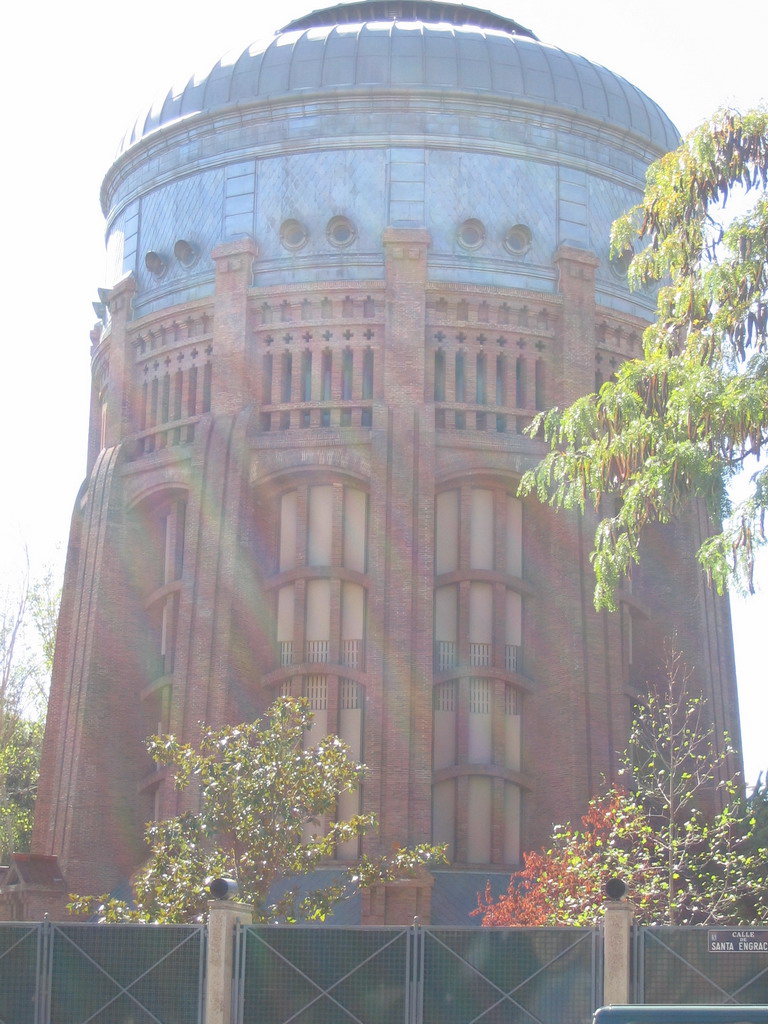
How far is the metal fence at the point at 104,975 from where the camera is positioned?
21094mm

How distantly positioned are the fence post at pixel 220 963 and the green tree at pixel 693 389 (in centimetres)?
746

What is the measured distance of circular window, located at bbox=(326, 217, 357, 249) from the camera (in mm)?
40500

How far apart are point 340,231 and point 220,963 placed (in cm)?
2277

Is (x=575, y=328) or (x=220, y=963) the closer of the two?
(x=220, y=963)

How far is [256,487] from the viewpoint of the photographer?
39656 mm

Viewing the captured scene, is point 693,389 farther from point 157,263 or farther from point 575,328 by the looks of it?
point 157,263

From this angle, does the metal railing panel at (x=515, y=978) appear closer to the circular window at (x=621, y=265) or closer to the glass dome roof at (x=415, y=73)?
the circular window at (x=621, y=265)

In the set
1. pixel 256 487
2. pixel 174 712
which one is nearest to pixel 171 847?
pixel 174 712

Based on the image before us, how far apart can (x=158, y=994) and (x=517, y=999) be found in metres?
4.14

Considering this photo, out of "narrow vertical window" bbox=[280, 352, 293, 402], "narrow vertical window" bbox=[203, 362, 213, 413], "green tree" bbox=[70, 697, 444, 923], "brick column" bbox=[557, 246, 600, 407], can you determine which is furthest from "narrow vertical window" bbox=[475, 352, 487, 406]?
"green tree" bbox=[70, 697, 444, 923]

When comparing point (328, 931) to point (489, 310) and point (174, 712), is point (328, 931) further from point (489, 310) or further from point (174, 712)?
point (489, 310)

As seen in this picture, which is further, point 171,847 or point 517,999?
point 171,847

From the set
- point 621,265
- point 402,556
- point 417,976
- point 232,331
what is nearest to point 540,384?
point 621,265

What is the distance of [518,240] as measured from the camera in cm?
4100
